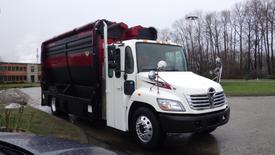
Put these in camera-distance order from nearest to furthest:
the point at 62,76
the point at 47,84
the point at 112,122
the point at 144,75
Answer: the point at 144,75, the point at 112,122, the point at 62,76, the point at 47,84

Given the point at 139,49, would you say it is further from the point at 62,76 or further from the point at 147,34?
the point at 62,76

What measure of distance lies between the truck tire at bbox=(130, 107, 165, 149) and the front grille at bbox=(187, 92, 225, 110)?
0.82 m

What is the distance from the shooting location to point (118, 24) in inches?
310

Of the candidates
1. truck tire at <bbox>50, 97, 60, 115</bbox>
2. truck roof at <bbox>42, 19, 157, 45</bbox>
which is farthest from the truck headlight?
truck tire at <bbox>50, 97, 60, 115</bbox>

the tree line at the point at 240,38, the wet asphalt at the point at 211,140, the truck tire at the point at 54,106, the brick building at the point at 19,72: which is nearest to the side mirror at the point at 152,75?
the wet asphalt at the point at 211,140

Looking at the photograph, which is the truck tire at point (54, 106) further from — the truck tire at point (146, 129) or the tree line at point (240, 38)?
the tree line at point (240, 38)

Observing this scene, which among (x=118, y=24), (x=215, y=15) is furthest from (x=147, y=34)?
(x=215, y=15)

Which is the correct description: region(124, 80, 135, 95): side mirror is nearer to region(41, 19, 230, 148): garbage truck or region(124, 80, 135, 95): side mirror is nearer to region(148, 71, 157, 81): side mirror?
region(41, 19, 230, 148): garbage truck

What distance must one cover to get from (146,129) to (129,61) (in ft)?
5.30

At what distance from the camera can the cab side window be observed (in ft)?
21.8

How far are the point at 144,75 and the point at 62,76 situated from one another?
15.7ft

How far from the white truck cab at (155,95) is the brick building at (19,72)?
84504 mm

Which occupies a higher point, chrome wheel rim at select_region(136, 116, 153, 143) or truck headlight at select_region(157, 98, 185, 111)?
truck headlight at select_region(157, 98, 185, 111)

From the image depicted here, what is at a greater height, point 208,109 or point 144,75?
point 144,75
